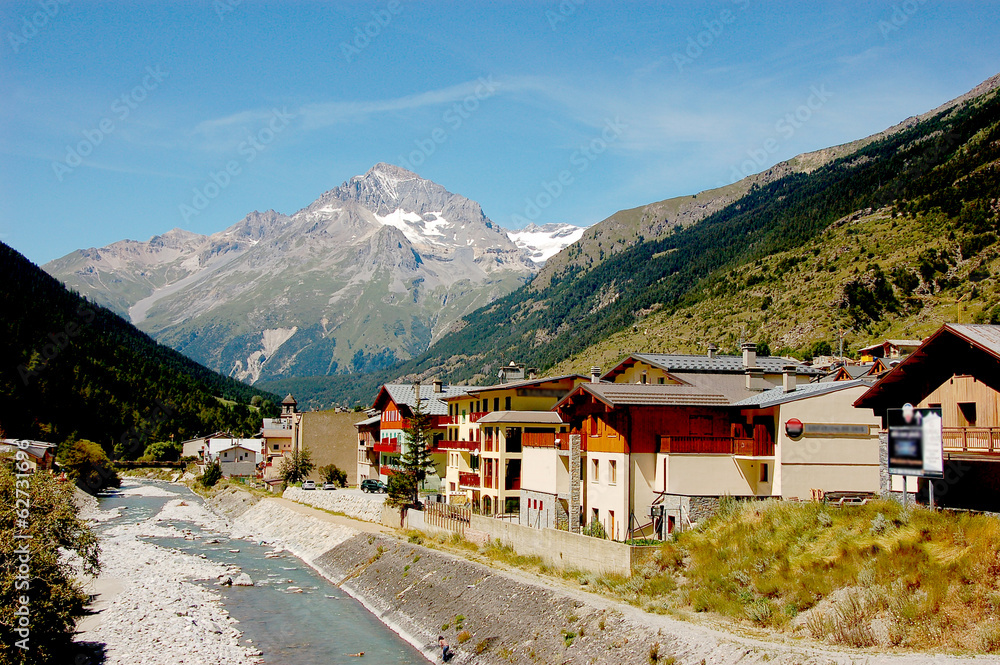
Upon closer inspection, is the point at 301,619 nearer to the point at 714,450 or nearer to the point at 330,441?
the point at 714,450

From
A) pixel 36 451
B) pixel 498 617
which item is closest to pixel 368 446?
pixel 36 451

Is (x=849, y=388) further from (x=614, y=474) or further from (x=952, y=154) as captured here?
(x=952, y=154)

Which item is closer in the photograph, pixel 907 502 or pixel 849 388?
pixel 907 502

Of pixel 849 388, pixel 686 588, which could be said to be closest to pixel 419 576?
pixel 686 588

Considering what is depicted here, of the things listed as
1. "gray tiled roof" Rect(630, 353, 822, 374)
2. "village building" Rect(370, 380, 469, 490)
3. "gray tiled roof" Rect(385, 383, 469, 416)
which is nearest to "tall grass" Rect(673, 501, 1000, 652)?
"gray tiled roof" Rect(630, 353, 822, 374)

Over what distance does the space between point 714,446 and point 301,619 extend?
84.2 ft

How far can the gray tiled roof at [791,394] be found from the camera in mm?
39531

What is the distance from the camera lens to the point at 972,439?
26.6m

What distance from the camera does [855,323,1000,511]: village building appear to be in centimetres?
2628

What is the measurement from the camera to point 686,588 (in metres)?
30.7

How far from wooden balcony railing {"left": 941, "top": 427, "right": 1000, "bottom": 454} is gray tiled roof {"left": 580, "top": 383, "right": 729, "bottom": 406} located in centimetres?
1498

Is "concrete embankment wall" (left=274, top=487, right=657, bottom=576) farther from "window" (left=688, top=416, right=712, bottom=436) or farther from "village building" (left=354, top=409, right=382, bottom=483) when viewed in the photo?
"village building" (left=354, top=409, right=382, bottom=483)

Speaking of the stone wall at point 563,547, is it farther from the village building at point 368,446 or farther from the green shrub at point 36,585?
the village building at point 368,446

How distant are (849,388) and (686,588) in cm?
1535
